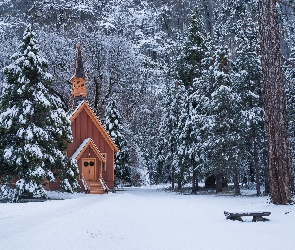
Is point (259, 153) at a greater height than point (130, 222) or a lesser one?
greater

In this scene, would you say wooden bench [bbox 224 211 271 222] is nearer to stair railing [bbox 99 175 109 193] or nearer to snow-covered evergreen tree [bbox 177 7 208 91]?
stair railing [bbox 99 175 109 193]

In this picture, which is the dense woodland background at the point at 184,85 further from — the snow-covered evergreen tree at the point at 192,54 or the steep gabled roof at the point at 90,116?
the steep gabled roof at the point at 90,116

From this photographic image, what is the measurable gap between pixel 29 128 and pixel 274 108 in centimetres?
1222

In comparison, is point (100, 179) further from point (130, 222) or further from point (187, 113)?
point (130, 222)

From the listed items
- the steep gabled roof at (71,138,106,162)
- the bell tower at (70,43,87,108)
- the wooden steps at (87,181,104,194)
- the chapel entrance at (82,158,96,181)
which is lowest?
the wooden steps at (87,181,104,194)

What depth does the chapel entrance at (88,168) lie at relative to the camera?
3260 centimetres

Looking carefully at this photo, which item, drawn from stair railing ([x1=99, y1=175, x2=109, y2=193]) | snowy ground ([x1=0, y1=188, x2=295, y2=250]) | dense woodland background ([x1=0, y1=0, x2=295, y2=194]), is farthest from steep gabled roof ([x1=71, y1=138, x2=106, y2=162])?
snowy ground ([x1=0, y1=188, x2=295, y2=250])

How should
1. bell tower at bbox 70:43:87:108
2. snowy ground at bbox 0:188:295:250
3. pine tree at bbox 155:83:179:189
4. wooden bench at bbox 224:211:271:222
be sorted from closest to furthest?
snowy ground at bbox 0:188:295:250, wooden bench at bbox 224:211:271:222, bell tower at bbox 70:43:87:108, pine tree at bbox 155:83:179:189

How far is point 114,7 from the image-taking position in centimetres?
8156

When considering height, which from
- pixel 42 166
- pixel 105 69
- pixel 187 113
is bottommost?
pixel 42 166

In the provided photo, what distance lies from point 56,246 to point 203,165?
71.4 feet

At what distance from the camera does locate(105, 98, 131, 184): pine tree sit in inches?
1593

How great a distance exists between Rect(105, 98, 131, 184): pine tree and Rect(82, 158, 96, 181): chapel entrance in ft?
25.0

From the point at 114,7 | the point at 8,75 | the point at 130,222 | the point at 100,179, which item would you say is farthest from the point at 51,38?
the point at 114,7
